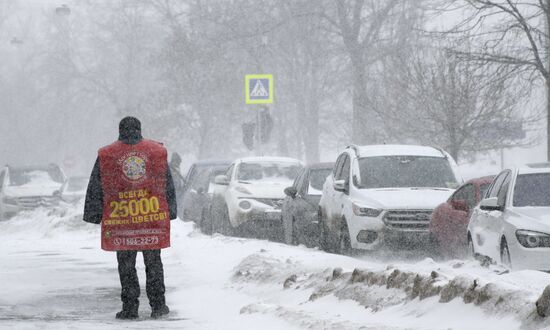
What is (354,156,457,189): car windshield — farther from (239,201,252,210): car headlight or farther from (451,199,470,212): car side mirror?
(239,201,252,210): car headlight

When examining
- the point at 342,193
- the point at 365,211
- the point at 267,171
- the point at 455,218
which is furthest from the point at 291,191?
the point at 455,218

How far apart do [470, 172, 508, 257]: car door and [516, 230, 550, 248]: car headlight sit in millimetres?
941

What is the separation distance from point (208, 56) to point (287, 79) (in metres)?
8.43

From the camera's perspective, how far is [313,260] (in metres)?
14.1

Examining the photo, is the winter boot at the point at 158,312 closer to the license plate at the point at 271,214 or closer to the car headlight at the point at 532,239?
the car headlight at the point at 532,239

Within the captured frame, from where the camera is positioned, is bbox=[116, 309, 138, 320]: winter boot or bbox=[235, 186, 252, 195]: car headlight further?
bbox=[235, 186, 252, 195]: car headlight

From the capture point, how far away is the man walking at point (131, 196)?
1020 cm

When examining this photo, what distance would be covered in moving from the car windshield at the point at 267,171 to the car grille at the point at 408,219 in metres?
7.51

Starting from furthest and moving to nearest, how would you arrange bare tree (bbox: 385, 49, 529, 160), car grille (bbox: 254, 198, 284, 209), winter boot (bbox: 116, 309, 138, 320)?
1. bare tree (bbox: 385, 49, 529, 160)
2. car grille (bbox: 254, 198, 284, 209)
3. winter boot (bbox: 116, 309, 138, 320)

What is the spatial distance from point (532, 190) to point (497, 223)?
532 millimetres

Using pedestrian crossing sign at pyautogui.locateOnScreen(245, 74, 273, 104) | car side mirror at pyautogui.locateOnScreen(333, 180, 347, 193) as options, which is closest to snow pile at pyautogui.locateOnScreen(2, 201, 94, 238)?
pedestrian crossing sign at pyautogui.locateOnScreen(245, 74, 273, 104)

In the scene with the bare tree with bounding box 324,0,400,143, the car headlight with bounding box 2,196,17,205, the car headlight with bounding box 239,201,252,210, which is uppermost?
the bare tree with bounding box 324,0,400,143

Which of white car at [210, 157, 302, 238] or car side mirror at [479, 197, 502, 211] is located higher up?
car side mirror at [479, 197, 502, 211]

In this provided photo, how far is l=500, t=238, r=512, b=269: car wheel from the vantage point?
12.0 metres
